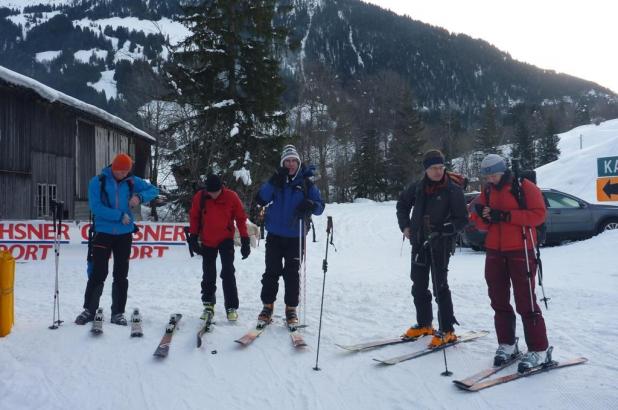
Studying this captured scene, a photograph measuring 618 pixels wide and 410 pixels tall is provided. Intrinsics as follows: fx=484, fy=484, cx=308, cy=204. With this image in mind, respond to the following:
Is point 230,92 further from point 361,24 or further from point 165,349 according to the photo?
point 361,24

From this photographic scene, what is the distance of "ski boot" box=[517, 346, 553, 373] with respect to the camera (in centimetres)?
410

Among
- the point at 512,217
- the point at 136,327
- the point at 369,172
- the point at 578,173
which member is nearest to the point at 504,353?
the point at 512,217

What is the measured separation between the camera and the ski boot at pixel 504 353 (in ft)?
14.3

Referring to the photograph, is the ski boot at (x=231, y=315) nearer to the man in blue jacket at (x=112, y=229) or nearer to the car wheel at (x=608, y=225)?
the man in blue jacket at (x=112, y=229)

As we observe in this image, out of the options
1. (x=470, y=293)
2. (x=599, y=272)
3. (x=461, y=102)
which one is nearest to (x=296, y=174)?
(x=470, y=293)

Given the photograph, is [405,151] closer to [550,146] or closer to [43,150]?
[550,146]

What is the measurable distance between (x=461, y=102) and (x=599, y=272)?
118842 millimetres

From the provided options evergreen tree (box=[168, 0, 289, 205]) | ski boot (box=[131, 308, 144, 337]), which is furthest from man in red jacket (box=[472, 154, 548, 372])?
evergreen tree (box=[168, 0, 289, 205])

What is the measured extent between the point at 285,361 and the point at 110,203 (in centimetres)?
282

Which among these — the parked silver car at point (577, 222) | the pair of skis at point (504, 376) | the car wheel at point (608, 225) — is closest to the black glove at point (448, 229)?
the pair of skis at point (504, 376)

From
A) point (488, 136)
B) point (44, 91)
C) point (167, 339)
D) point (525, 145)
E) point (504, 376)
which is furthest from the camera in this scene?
point (488, 136)

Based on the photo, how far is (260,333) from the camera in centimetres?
545

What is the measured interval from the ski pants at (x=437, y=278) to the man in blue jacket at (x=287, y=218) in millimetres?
1333

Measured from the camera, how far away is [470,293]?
8078mm
